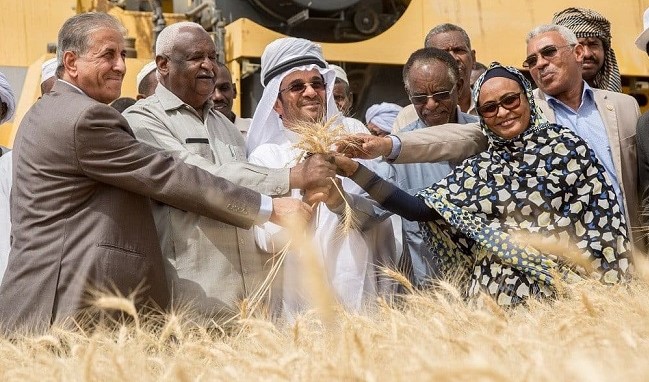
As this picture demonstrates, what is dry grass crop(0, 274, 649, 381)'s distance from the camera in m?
2.04

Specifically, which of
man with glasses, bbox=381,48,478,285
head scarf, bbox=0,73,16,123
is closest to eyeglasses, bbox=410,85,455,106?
man with glasses, bbox=381,48,478,285

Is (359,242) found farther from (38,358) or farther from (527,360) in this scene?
(527,360)

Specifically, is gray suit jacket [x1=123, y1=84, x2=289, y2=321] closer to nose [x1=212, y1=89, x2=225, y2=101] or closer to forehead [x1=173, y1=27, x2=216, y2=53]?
forehead [x1=173, y1=27, x2=216, y2=53]

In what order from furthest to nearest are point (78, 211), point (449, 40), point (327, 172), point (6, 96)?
1. point (449, 40)
2. point (6, 96)
3. point (327, 172)
4. point (78, 211)

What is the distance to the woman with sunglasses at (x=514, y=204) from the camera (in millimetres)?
4035

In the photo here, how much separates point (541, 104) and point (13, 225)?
225 centimetres

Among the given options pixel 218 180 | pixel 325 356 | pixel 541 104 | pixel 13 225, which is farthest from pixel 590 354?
pixel 541 104

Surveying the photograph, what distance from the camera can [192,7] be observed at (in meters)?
7.64

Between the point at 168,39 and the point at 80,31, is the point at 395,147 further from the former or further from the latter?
the point at 80,31

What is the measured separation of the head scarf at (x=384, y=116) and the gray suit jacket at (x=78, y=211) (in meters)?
2.27

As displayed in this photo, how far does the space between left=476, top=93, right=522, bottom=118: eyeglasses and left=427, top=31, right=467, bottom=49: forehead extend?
1.45 metres

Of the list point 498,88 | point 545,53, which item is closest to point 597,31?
point 545,53

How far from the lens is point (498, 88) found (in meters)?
4.19

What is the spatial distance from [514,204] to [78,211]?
5.05 feet
